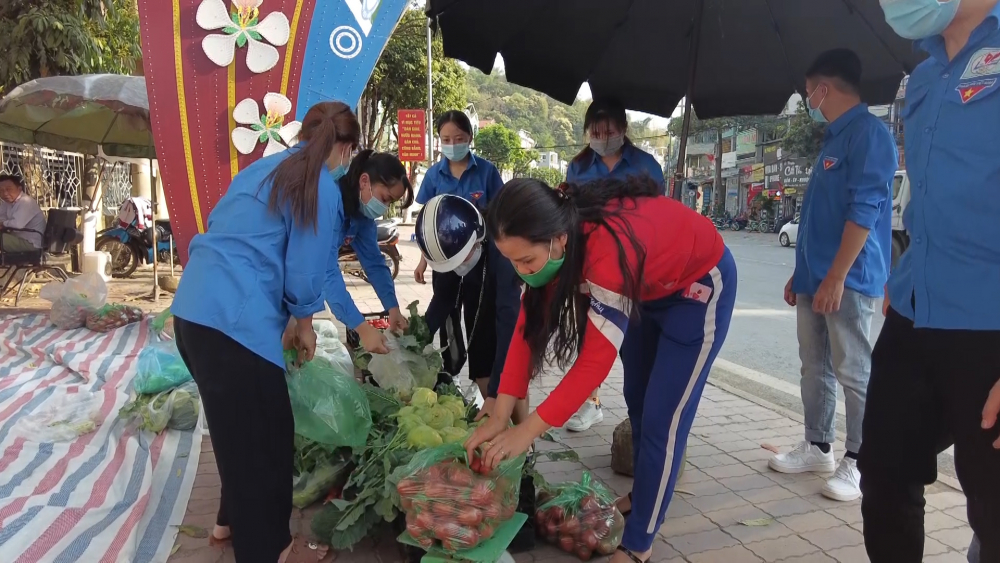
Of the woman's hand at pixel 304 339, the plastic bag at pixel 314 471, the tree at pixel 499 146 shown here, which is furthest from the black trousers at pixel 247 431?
the tree at pixel 499 146

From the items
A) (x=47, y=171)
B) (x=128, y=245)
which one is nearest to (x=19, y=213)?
(x=128, y=245)

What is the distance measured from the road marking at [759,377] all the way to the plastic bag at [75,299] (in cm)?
559

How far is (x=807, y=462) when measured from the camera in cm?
313

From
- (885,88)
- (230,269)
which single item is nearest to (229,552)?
(230,269)

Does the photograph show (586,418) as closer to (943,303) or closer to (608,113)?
(608,113)

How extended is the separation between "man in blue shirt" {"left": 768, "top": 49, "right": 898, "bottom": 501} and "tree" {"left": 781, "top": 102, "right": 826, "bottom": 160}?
2470 centimetres

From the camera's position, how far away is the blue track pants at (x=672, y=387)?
2.12 m

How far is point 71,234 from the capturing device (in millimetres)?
7582

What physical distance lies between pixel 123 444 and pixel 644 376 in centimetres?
273

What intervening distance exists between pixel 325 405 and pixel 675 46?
253 centimetres

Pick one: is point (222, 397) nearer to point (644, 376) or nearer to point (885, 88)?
point (644, 376)

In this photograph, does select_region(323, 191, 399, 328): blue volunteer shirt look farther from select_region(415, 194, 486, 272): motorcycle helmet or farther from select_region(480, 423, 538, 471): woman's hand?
select_region(480, 423, 538, 471): woman's hand

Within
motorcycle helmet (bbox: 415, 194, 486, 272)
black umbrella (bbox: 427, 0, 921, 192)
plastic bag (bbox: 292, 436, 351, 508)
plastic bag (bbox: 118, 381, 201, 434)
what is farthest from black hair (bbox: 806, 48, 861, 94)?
plastic bag (bbox: 118, 381, 201, 434)

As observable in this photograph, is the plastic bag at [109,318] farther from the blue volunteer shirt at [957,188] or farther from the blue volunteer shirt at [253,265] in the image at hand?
the blue volunteer shirt at [957,188]
